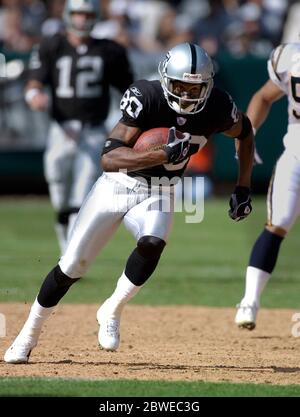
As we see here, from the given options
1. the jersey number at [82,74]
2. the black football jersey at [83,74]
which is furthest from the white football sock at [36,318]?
the jersey number at [82,74]

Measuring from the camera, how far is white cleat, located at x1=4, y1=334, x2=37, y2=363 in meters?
5.74

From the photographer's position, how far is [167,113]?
A: 5.72 m

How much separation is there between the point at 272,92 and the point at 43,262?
361cm

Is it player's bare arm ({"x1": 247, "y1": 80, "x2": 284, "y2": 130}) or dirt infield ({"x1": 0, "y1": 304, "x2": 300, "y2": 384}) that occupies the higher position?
player's bare arm ({"x1": 247, "y1": 80, "x2": 284, "y2": 130})

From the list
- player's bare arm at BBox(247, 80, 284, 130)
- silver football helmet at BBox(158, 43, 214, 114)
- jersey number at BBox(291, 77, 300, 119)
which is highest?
silver football helmet at BBox(158, 43, 214, 114)

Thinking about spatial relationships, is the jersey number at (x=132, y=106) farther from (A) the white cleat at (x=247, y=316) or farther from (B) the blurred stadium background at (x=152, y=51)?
(B) the blurred stadium background at (x=152, y=51)

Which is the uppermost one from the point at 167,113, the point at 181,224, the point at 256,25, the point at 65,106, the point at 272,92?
the point at 167,113

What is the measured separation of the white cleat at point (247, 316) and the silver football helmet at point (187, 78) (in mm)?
1764

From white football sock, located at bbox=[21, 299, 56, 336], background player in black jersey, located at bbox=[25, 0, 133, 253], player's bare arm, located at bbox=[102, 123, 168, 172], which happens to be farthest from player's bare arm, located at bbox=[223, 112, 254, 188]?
background player in black jersey, located at bbox=[25, 0, 133, 253]

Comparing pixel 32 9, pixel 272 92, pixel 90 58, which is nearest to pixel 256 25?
pixel 32 9

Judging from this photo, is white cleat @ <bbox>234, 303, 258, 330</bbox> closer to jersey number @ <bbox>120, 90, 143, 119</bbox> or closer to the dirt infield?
the dirt infield

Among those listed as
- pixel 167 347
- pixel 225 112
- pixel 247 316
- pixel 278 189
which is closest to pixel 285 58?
pixel 278 189

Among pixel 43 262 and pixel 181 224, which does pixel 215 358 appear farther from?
pixel 181 224

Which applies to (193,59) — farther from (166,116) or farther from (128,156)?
(128,156)
